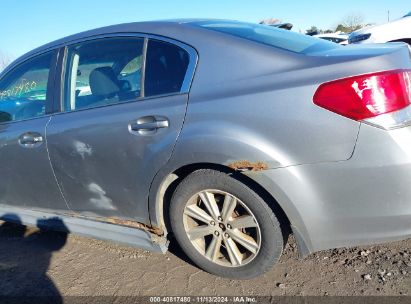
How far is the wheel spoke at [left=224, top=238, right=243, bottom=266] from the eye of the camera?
7.88 feet

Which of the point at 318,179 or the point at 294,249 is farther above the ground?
the point at 318,179

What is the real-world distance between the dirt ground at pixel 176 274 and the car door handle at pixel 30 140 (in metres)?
0.95

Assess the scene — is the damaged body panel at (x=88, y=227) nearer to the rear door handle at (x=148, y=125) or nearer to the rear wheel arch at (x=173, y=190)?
the rear wheel arch at (x=173, y=190)

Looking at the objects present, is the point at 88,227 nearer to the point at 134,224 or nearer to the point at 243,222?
the point at 134,224

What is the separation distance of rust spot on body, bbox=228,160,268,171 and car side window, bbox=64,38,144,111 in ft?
2.96

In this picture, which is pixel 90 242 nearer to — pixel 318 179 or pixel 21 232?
pixel 21 232

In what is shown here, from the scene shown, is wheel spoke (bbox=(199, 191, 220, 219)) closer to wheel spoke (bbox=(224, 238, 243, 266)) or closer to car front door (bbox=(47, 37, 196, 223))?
wheel spoke (bbox=(224, 238, 243, 266))

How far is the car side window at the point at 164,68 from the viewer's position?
7.72 feet

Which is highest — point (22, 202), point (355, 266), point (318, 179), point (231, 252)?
point (318, 179)

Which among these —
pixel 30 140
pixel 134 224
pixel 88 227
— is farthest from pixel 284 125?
pixel 30 140

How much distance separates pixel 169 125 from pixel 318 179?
92cm

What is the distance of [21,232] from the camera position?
362 centimetres

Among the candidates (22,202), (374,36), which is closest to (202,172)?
(22,202)

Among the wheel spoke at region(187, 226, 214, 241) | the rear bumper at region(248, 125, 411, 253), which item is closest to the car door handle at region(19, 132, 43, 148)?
the wheel spoke at region(187, 226, 214, 241)
